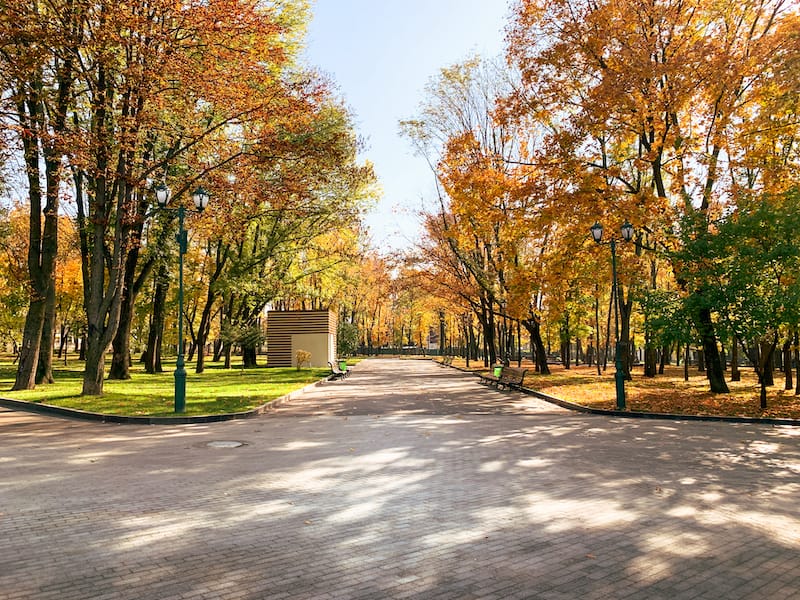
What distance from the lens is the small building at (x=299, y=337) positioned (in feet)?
145

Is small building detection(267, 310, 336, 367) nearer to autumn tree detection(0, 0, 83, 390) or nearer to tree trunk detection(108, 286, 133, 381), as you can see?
tree trunk detection(108, 286, 133, 381)

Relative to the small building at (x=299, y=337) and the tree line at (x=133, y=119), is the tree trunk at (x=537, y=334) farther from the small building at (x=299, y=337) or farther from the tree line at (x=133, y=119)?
the small building at (x=299, y=337)

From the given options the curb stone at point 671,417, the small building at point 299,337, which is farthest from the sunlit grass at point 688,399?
the small building at point 299,337

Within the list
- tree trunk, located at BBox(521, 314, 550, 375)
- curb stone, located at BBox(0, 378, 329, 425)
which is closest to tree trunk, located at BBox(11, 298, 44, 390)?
curb stone, located at BBox(0, 378, 329, 425)

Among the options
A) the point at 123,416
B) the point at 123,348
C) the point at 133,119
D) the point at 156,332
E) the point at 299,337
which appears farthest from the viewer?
the point at 299,337

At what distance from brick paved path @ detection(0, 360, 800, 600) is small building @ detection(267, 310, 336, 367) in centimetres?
3265

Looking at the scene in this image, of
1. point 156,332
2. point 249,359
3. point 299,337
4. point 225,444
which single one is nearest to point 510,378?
point 225,444

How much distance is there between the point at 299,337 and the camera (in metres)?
44.4

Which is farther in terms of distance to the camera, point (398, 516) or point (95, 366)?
point (95, 366)

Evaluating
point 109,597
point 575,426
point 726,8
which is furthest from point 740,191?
point 109,597

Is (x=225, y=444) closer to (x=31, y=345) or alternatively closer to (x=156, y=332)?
(x=31, y=345)

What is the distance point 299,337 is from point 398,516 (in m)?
39.2

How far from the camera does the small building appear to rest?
145 ft

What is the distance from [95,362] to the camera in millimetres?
17688
